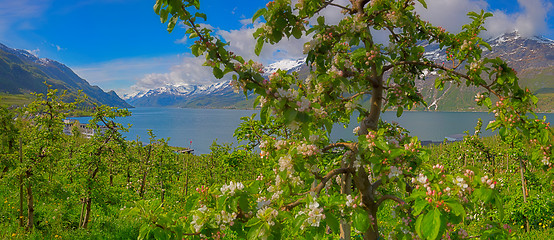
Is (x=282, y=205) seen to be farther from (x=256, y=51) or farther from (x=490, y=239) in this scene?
(x=490, y=239)

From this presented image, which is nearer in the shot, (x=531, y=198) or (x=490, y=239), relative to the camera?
(x=490, y=239)

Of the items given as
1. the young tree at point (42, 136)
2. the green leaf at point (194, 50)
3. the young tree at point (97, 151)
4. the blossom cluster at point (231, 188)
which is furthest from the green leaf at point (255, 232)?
the young tree at point (42, 136)

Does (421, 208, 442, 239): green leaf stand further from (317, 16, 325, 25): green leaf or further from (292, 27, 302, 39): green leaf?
(317, 16, 325, 25): green leaf

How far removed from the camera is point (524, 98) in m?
2.56

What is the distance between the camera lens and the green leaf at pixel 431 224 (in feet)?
5.41

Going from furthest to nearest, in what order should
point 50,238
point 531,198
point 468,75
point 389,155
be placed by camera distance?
point 531,198, point 50,238, point 468,75, point 389,155

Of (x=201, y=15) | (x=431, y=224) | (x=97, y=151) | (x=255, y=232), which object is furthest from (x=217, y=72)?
(x=97, y=151)

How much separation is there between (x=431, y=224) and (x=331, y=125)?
123cm

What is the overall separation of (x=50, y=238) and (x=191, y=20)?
350 inches

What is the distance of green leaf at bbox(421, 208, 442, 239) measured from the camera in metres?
1.65

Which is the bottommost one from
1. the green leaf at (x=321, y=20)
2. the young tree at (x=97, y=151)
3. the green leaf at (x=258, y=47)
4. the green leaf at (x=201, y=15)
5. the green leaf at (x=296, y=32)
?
the young tree at (x=97, y=151)

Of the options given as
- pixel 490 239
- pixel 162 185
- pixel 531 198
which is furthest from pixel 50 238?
pixel 531 198

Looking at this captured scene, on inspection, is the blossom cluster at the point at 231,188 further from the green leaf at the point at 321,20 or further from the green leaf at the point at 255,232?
the green leaf at the point at 321,20

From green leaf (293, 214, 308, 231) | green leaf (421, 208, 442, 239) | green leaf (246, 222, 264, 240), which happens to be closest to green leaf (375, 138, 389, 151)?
green leaf (421, 208, 442, 239)
